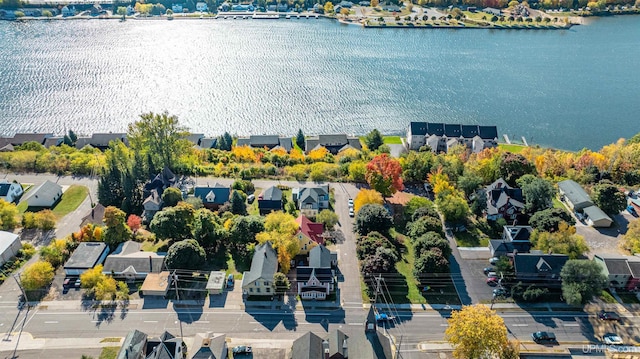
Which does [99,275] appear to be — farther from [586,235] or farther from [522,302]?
[586,235]

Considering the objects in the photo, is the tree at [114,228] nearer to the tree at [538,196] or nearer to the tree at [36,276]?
the tree at [36,276]

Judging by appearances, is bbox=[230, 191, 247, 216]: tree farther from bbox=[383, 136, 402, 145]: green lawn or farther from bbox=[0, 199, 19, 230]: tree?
bbox=[383, 136, 402, 145]: green lawn

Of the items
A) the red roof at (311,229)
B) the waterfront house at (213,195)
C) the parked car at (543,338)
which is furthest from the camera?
the waterfront house at (213,195)

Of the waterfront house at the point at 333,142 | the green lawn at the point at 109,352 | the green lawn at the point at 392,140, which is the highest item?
the waterfront house at the point at 333,142

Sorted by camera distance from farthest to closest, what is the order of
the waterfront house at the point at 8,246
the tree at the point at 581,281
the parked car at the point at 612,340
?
1. the waterfront house at the point at 8,246
2. the tree at the point at 581,281
3. the parked car at the point at 612,340

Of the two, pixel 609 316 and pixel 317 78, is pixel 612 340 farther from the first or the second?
pixel 317 78

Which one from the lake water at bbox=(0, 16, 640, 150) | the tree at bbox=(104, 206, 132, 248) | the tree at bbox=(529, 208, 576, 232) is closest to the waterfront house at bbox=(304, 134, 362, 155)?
the lake water at bbox=(0, 16, 640, 150)

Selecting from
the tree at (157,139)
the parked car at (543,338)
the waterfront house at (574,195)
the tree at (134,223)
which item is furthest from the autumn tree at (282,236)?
the waterfront house at (574,195)

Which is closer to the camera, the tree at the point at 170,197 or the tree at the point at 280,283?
the tree at the point at 280,283
